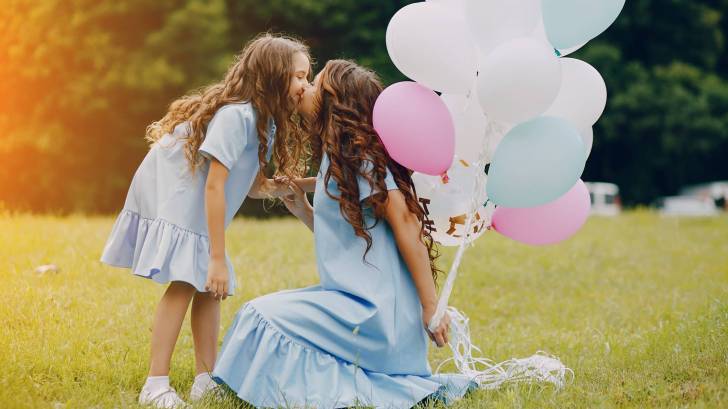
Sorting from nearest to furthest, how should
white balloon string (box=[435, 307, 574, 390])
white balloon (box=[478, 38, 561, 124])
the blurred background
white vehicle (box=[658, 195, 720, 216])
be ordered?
white balloon (box=[478, 38, 561, 124])
white balloon string (box=[435, 307, 574, 390])
the blurred background
white vehicle (box=[658, 195, 720, 216])

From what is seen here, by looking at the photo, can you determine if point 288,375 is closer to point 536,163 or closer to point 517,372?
point 517,372

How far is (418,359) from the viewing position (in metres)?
2.97

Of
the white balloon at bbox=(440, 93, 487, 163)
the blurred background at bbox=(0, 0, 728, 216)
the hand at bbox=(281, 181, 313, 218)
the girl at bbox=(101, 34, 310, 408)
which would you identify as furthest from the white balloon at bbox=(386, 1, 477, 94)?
the blurred background at bbox=(0, 0, 728, 216)

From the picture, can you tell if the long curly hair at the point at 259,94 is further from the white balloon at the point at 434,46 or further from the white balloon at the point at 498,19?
the white balloon at the point at 498,19

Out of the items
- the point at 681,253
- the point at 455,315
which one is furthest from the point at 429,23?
the point at 681,253

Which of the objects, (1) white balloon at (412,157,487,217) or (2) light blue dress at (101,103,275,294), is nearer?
(2) light blue dress at (101,103,275,294)

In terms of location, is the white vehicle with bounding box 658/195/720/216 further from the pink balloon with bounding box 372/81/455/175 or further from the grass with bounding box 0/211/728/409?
the pink balloon with bounding box 372/81/455/175

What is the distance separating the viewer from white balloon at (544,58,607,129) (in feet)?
9.67

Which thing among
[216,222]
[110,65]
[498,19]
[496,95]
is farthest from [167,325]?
[110,65]

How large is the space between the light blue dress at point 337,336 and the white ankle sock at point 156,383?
260 millimetres

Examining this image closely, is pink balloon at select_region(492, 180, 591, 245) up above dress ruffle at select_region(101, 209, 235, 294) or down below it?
below

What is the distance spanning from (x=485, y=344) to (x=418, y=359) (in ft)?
4.02

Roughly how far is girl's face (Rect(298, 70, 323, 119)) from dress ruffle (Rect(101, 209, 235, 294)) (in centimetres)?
61

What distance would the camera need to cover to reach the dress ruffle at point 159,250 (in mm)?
2930
